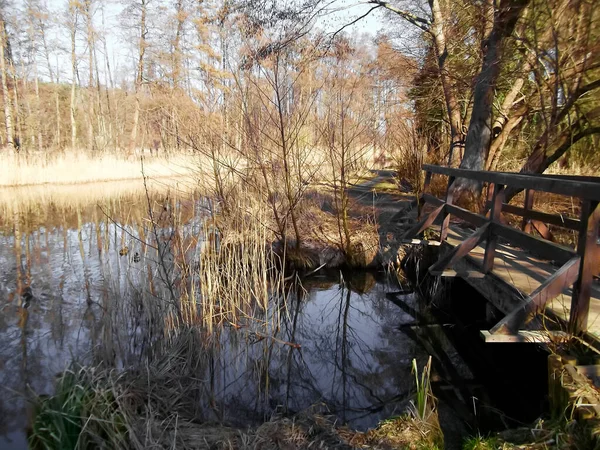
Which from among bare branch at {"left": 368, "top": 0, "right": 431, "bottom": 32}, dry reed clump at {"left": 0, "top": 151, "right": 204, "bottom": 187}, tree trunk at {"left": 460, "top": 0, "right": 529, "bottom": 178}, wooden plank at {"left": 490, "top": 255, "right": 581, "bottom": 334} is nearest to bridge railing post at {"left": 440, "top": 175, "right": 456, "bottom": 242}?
tree trunk at {"left": 460, "top": 0, "right": 529, "bottom": 178}

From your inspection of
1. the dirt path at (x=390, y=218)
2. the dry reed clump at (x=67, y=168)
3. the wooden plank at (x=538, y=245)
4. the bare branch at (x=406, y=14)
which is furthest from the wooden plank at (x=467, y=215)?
the dry reed clump at (x=67, y=168)

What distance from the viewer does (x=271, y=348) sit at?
165 inches

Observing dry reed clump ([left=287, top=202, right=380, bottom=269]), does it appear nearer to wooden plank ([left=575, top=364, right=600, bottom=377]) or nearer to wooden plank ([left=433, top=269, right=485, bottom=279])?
wooden plank ([left=433, top=269, right=485, bottom=279])

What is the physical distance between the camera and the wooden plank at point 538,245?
114 inches

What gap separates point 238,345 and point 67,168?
1364 cm

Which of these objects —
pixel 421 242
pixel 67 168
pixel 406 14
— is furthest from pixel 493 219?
pixel 67 168

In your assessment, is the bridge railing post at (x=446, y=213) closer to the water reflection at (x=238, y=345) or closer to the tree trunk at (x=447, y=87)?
the water reflection at (x=238, y=345)

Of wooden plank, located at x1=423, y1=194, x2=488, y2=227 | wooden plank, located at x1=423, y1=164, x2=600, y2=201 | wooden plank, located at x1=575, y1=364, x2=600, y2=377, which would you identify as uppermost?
wooden plank, located at x1=423, y1=164, x2=600, y2=201

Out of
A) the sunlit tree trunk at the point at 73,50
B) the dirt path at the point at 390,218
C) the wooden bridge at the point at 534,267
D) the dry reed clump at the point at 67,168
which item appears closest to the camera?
the wooden bridge at the point at 534,267

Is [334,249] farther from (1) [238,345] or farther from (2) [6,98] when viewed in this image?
(2) [6,98]

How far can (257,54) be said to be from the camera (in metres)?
5.68

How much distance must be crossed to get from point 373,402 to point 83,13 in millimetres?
24499

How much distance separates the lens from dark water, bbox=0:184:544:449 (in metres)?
3.43

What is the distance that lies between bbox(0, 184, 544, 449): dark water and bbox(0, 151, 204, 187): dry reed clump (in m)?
8.32
